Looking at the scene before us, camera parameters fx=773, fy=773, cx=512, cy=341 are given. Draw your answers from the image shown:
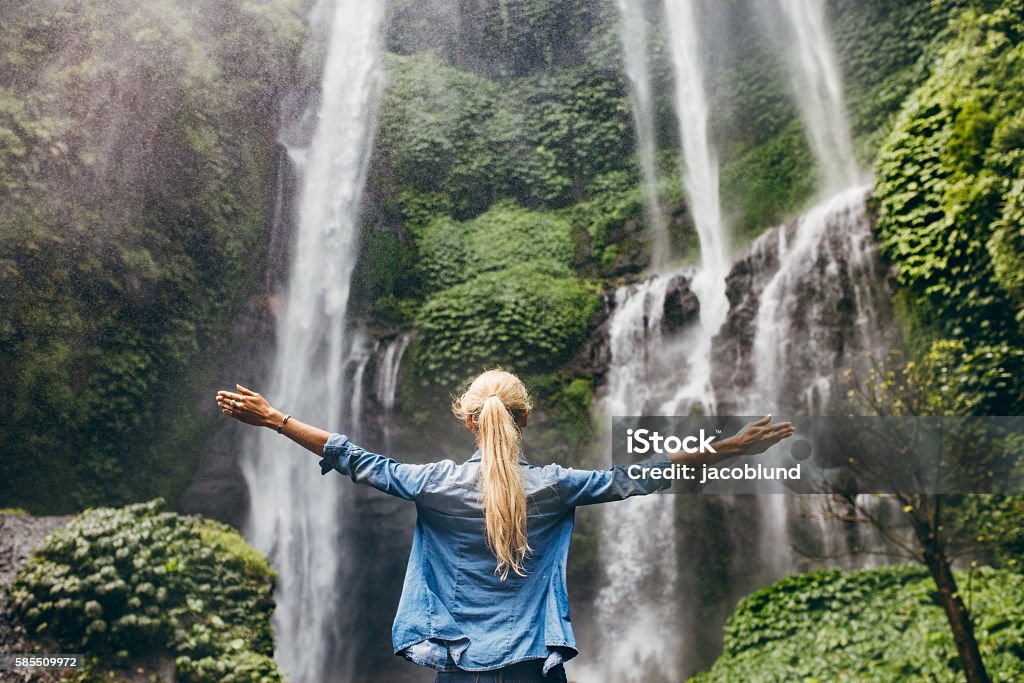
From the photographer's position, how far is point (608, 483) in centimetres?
206

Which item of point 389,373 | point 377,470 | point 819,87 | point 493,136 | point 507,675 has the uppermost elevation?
point 819,87

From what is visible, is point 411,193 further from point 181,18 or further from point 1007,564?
point 1007,564

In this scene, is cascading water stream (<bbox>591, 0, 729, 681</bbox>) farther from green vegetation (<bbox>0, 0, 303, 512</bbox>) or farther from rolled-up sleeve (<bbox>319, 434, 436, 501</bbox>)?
rolled-up sleeve (<bbox>319, 434, 436, 501</bbox>)

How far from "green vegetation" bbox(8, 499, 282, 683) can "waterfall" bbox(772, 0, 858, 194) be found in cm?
527

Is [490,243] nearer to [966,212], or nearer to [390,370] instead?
[390,370]

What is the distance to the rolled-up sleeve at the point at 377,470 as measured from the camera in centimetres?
202

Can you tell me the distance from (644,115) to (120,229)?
163 inches

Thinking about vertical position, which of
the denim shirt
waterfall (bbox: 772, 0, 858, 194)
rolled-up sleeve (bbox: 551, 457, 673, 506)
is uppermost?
waterfall (bbox: 772, 0, 858, 194)

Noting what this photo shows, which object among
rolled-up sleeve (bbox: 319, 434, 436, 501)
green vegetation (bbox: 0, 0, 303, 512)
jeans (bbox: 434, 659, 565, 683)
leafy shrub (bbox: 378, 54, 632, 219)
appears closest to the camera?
jeans (bbox: 434, 659, 565, 683)

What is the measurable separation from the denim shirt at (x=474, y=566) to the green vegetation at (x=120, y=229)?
4.18 meters

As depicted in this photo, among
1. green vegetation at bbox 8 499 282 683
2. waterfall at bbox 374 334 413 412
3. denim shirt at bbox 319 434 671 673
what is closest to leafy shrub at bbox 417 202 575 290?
waterfall at bbox 374 334 413 412

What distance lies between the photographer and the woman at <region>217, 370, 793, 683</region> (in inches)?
75.5

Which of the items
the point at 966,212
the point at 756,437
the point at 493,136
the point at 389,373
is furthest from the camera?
the point at 493,136

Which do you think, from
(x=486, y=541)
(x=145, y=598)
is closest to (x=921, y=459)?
(x=486, y=541)
